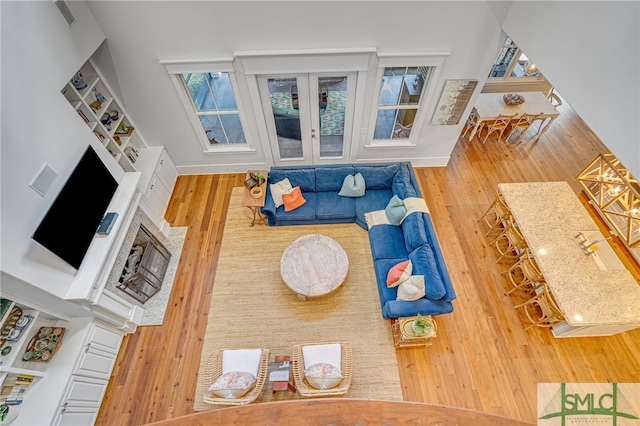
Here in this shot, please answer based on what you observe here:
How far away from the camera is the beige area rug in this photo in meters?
3.58

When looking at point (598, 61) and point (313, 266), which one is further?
point (313, 266)

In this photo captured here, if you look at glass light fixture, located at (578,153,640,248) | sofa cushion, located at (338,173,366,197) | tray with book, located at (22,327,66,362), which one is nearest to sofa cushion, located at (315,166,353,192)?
sofa cushion, located at (338,173,366,197)

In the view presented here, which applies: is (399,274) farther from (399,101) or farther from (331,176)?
(399,101)

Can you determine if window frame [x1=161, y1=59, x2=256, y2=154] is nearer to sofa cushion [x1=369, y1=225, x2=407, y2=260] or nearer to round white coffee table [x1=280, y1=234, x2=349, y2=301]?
round white coffee table [x1=280, y1=234, x2=349, y2=301]

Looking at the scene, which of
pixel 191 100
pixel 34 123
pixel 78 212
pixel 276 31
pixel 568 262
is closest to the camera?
pixel 34 123

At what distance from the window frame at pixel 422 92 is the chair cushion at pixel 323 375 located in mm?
3513

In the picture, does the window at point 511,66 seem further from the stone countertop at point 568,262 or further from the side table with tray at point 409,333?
the side table with tray at point 409,333

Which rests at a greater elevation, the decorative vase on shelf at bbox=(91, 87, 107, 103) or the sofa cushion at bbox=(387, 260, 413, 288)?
the decorative vase on shelf at bbox=(91, 87, 107, 103)

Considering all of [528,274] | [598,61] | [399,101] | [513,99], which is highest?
[513,99]

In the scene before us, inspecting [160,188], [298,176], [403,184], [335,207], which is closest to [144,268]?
[160,188]

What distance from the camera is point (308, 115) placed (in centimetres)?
462

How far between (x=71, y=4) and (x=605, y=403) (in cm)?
747

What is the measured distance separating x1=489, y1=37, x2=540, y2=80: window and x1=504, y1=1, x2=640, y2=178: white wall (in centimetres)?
328

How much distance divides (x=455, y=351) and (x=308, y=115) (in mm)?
3889
